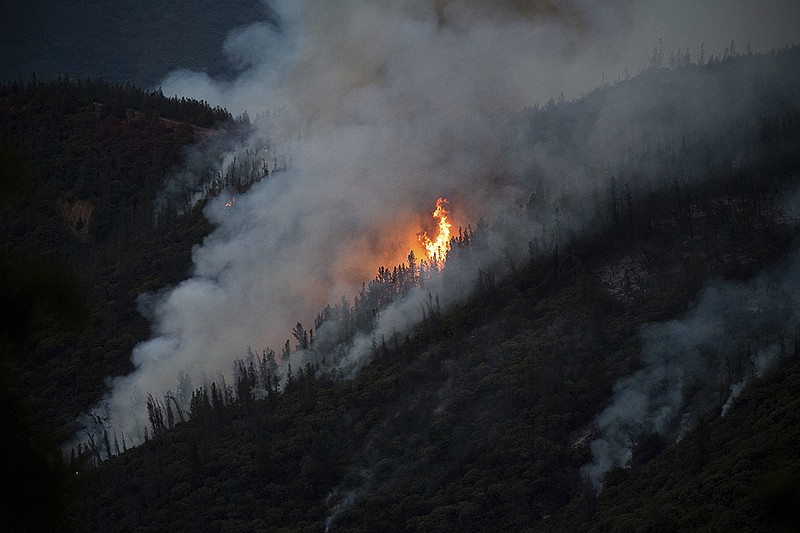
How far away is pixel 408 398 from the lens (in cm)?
12400

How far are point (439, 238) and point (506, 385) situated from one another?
6307 cm

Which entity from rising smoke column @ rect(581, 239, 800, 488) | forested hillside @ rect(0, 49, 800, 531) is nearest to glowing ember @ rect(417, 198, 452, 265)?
forested hillside @ rect(0, 49, 800, 531)

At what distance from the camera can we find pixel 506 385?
118688mm

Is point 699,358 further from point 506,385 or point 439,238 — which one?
point 439,238

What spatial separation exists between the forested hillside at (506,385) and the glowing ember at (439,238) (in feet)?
22.4

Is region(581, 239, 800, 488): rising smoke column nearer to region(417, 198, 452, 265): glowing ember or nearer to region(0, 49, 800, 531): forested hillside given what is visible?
region(0, 49, 800, 531): forested hillside

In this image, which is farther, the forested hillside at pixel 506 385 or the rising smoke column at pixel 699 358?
the rising smoke column at pixel 699 358

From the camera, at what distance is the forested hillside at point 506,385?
94312 millimetres

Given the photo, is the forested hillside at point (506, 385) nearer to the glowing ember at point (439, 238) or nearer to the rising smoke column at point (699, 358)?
the rising smoke column at point (699, 358)

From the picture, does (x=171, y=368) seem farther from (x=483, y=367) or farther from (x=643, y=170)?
(x=643, y=170)

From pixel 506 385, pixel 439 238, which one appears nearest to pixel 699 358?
pixel 506 385

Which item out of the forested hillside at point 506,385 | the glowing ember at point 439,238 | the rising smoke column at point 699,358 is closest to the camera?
the forested hillside at point 506,385

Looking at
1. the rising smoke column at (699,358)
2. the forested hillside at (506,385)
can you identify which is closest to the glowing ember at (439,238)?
the forested hillside at (506,385)

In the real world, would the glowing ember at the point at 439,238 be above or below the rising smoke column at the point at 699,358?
above
